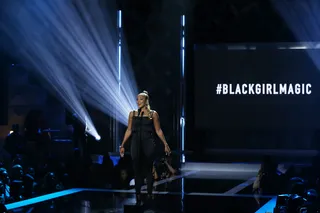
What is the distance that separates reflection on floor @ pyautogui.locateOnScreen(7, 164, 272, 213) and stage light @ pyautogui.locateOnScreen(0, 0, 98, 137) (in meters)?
2.96

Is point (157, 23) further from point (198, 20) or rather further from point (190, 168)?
point (190, 168)

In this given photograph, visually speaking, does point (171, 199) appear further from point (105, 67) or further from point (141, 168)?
point (105, 67)

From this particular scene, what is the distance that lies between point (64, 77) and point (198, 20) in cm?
284

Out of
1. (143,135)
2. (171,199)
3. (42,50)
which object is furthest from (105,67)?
(143,135)

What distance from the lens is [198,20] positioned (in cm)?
1106

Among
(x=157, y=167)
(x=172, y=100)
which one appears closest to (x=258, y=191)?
(x=157, y=167)

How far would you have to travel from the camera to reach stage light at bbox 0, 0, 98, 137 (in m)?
10.3

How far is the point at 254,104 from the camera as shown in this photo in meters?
11.3

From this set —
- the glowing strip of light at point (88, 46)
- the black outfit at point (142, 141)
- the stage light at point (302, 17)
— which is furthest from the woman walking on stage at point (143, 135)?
the stage light at point (302, 17)

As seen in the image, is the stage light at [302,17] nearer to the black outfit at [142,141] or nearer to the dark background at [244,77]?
the dark background at [244,77]

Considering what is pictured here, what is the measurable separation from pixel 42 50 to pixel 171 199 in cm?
534

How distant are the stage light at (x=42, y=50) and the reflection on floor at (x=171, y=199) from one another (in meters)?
2.96

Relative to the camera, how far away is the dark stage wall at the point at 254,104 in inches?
439

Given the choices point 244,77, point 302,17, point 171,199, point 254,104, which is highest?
point 302,17
